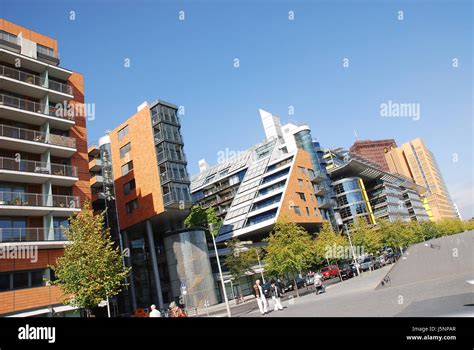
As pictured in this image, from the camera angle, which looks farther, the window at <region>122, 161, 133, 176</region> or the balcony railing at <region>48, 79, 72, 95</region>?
the window at <region>122, 161, 133, 176</region>

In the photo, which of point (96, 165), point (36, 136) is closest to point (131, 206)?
point (96, 165)

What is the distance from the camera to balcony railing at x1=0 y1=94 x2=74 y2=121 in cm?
2780

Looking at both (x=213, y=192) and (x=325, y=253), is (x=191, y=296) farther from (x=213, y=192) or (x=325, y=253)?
(x=213, y=192)

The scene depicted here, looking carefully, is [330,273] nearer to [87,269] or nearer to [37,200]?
[87,269]

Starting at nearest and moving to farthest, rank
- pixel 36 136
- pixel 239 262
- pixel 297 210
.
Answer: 1. pixel 36 136
2. pixel 239 262
3. pixel 297 210

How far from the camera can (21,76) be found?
96.0 ft

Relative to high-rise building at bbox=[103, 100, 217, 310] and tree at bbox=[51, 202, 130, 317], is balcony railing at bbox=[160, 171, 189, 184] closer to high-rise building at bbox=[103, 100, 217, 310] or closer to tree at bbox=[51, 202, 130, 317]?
high-rise building at bbox=[103, 100, 217, 310]

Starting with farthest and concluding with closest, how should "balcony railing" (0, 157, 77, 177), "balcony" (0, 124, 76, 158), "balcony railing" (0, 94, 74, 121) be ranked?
1. "balcony railing" (0, 94, 74, 121)
2. "balcony" (0, 124, 76, 158)
3. "balcony railing" (0, 157, 77, 177)

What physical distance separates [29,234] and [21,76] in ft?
42.3

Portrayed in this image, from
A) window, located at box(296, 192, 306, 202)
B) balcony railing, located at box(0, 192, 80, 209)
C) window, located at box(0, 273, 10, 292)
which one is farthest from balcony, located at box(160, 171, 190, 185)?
window, located at box(296, 192, 306, 202)

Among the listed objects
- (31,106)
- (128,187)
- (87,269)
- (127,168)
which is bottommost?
(87,269)

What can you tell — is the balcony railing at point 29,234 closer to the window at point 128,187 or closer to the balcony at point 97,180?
the window at point 128,187

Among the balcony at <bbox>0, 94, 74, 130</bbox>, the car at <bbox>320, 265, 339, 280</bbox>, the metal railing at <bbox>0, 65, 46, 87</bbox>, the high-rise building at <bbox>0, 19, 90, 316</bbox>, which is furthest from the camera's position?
the car at <bbox>320, 265, 339, 280</bbox>

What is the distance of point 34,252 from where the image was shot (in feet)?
82.6
